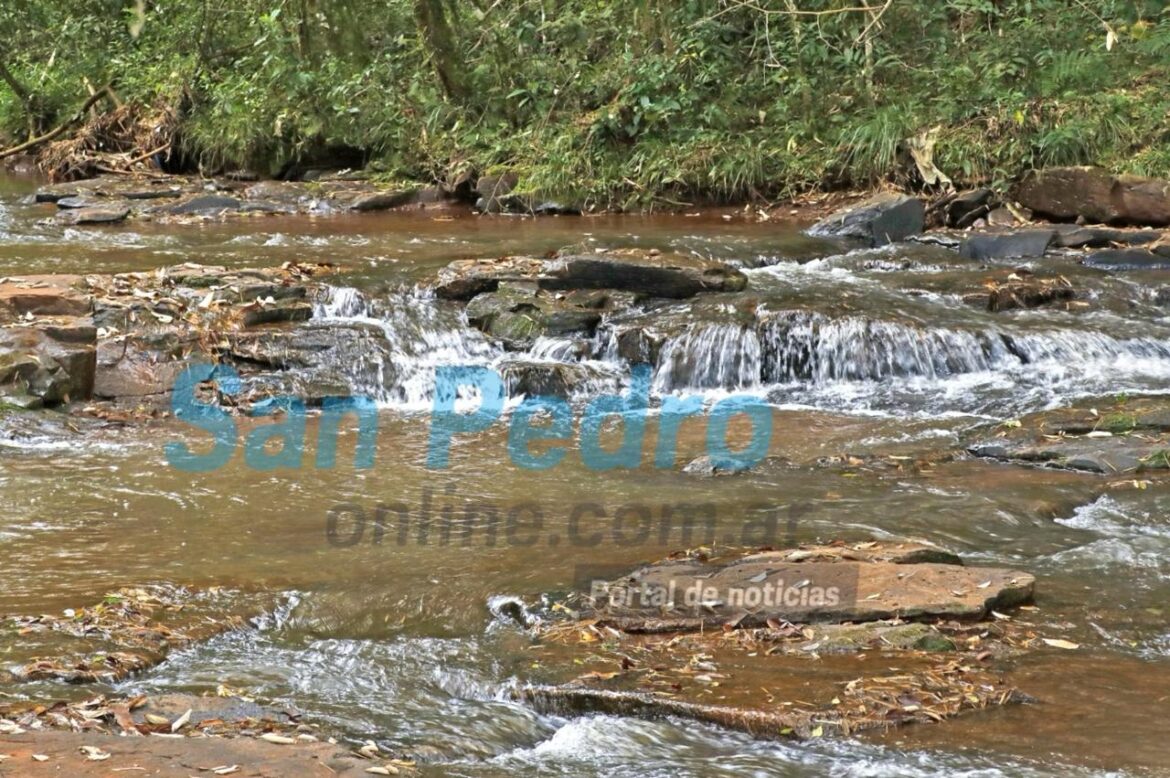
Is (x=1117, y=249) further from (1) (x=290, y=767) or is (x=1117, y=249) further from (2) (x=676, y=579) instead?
(1) (x=290, y=767)

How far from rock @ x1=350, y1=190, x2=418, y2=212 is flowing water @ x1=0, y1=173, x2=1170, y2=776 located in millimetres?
2772

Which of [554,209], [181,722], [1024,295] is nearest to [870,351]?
[1024,295]

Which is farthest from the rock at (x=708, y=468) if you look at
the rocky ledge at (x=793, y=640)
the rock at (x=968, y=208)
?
the rock at (x=968, y=208)

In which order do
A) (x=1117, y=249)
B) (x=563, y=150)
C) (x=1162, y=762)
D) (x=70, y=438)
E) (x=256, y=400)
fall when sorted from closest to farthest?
(x=1162, y=762) < (x=70, y=438) < (x=256, y=400) < (x=1117, y=249) < (x=563, y=150)

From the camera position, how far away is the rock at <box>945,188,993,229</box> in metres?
13.5

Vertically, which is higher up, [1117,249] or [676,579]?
[1117,249]

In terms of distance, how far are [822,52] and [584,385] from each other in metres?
7.90

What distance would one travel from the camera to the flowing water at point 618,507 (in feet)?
13.6

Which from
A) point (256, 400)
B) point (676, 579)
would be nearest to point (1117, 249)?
point (256, 400)

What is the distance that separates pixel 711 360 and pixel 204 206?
305 inches

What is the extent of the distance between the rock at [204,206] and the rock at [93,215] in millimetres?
517

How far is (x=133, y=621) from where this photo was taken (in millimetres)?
4945

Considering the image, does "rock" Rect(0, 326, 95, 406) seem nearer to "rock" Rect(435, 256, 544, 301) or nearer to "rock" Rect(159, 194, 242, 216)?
"rock" Rect(435, 256, 544, 301)

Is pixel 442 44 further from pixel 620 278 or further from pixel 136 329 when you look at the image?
pixel 136 329
